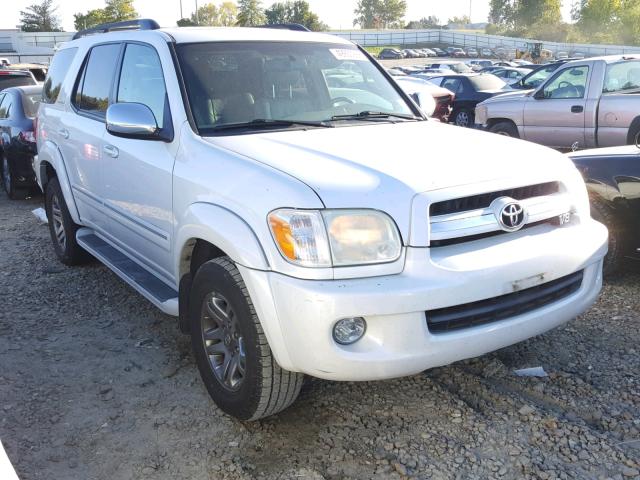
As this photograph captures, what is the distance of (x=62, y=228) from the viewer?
224 inches

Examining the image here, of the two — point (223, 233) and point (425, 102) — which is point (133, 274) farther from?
point (425, 102)

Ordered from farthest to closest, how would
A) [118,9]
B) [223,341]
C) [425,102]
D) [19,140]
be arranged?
[118,9]
[19,140]
[425,102]
[223,341]

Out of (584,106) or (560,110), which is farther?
(560,110)

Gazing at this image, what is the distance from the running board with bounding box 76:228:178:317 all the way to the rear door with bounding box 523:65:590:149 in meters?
7.19

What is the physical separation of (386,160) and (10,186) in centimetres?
772

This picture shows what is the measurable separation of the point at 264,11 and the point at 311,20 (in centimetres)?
1112

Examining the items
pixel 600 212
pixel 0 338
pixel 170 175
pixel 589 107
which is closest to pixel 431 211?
pixel 170 175

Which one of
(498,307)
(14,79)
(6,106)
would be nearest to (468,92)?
(14,79)

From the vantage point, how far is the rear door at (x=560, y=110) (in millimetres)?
9570

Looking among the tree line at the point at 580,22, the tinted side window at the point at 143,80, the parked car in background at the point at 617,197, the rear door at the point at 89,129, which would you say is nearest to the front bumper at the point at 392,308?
the tinted side window at the point at 143,80

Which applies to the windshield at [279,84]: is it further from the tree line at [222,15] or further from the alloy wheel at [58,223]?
the tree line at [222,15]

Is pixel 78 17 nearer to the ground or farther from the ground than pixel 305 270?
farther from the ground

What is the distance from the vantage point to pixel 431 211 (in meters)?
2.76

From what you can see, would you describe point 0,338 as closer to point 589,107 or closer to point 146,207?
point 146,207
